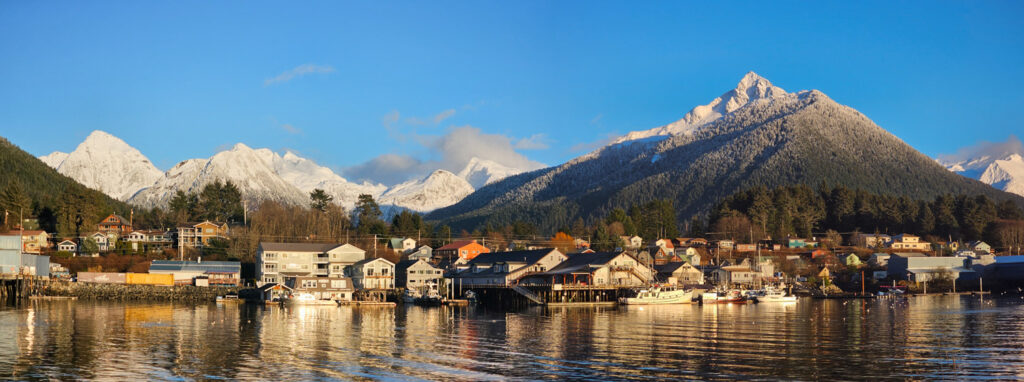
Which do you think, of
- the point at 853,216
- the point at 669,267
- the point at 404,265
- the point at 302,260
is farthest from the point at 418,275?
the point at 853,216

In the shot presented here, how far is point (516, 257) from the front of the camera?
11956 centimetres

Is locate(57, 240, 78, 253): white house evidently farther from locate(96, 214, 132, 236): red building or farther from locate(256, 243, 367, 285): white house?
locate(256, 243, 367, 285): white house

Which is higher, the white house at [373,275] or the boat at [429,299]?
the white house at [373,275]

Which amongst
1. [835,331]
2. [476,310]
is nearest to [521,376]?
[835,331]

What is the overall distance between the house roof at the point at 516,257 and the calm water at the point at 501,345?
36.7 metres

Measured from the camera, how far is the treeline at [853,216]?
7136 inches

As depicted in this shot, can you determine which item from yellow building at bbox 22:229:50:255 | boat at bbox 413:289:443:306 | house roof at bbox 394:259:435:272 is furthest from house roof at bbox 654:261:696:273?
yellow building at bbox 22:229:50:255

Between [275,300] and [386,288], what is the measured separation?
17.4 meters

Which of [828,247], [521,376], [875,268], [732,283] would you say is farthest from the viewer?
[828,247]

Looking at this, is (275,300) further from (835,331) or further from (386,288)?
(835,331)

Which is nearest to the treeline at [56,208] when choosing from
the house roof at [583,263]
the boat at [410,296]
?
the boat at [410,296]

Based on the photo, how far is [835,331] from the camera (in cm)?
6128

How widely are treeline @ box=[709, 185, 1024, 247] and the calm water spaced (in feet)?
339

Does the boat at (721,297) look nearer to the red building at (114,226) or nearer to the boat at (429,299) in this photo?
the boat at (429,299)
